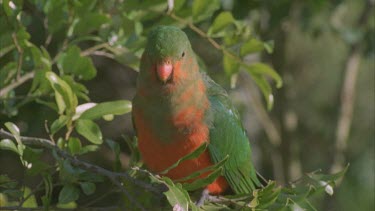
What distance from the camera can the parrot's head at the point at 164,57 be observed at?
125 inches

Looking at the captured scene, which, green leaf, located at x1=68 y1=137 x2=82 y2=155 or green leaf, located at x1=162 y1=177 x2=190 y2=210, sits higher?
green leaf, located at x1=162 y1=177 x2=190 y2=210

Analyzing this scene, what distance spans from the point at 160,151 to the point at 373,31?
2.85m

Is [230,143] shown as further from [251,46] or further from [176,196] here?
[176,196]

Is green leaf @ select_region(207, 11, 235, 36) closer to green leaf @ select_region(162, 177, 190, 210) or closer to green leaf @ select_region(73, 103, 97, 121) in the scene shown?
green leaf @ select_region(73, 103, 97, 121)

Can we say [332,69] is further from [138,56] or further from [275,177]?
[138,56]

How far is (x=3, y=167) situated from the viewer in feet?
17.0

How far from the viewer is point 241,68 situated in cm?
427

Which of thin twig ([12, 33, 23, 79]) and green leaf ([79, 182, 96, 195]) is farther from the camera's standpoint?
thin twig ([12, 33, 23, 79])

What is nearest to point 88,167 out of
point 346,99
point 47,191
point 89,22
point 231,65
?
point 47,191

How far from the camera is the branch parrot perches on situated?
319 cm

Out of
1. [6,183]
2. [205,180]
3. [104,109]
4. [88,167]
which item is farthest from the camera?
[104,109]

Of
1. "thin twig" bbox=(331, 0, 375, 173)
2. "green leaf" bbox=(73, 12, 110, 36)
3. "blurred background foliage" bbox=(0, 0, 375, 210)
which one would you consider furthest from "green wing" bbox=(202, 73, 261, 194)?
"thin twig" bbox=(331, 0, 375, 173)

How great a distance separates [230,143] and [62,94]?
852 millimetres

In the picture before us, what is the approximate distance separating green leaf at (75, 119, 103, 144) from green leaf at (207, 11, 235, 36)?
82 cm
